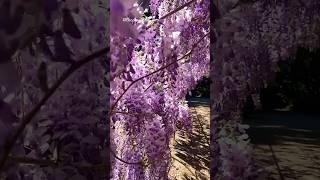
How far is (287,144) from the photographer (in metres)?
1.31

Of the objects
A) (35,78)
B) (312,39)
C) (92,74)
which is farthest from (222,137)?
(35,78)

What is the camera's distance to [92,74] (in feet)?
3.46

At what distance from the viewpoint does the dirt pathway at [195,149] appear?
4.73 feet

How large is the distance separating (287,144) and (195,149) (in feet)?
1.14

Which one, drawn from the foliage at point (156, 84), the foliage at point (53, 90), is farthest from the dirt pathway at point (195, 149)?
the foliage at point (53, 90)

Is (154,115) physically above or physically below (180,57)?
below

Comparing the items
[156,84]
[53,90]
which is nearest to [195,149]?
[156,84]

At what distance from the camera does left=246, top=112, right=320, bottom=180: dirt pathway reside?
4.24ft

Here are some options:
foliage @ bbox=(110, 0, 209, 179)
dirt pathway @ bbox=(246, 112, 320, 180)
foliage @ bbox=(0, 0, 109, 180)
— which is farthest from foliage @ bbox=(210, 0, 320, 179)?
foliage @ bbox=(0, 0, 109, 180)

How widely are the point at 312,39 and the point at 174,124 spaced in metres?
0.62

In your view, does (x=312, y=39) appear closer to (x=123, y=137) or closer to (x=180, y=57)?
(x=180, y=57)

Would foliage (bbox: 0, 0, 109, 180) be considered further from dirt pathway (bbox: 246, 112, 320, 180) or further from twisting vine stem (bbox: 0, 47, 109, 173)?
dirt pathway (bbox: 246, 112, 320, 180)

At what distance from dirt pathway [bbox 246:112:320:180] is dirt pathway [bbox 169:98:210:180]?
18 cm

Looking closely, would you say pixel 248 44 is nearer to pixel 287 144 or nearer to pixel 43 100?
pixel 287 144
